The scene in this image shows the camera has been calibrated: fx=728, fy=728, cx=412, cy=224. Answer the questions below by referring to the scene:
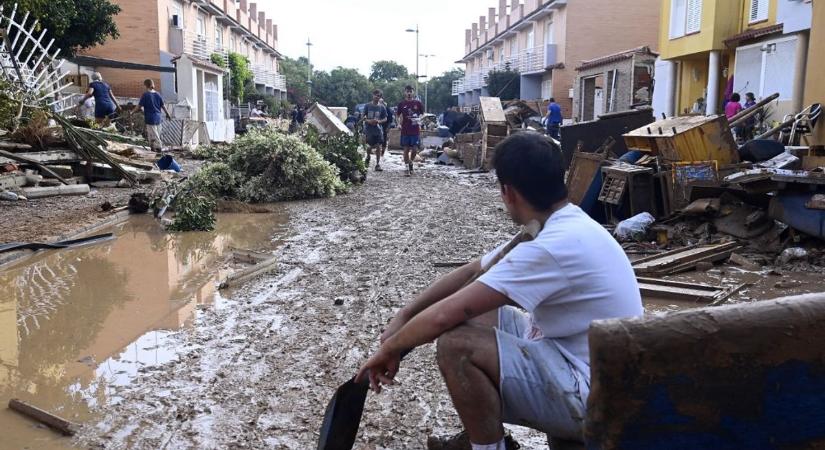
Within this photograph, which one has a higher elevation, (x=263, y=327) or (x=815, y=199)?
(x=815, y=199)

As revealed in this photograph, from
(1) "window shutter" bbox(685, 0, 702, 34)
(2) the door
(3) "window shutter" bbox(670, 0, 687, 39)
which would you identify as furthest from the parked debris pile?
(2) the door

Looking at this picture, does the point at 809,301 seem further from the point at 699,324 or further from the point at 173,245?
the point at 173,245

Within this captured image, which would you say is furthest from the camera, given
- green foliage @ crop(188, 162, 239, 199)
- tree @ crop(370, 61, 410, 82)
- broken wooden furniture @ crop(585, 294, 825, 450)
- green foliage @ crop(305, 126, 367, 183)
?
tree @ crop(370, 61, 410, 82)

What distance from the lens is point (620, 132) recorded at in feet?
40.4

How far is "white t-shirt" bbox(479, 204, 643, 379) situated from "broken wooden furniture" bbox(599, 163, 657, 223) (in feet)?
21.5

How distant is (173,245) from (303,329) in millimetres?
3746

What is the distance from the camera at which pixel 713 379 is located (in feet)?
6.17

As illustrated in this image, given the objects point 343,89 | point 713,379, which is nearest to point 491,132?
point 713,379

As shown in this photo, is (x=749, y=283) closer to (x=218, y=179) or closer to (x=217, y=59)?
(x=218, y=179)

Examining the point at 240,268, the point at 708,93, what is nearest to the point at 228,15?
the point at 708,93

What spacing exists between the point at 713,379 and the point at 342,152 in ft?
40.3

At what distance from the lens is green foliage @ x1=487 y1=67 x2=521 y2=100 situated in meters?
47.5

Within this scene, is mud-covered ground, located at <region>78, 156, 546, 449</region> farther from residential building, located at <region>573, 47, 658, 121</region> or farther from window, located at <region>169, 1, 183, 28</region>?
window, located at <region>169, 1, 183, 28</region>

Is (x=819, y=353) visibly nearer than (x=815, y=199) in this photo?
Yes
